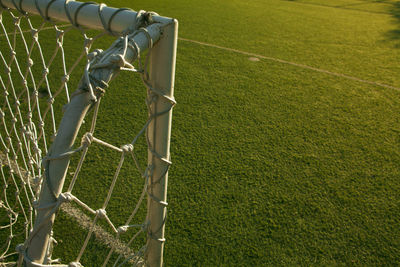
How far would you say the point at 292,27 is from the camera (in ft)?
20.6

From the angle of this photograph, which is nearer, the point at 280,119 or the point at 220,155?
the point at 220,155

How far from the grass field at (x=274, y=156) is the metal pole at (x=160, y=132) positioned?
67 cm

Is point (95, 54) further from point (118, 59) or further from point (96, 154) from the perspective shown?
point (96, 154)

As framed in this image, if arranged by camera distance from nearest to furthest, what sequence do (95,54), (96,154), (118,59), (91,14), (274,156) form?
(118,59)
(95,54)
(91,14)
(96,154)
(274,156)

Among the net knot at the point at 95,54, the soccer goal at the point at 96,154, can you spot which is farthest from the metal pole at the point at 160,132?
the net knot at the point at 95,54

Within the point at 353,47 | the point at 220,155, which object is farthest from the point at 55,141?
the point at 353,47

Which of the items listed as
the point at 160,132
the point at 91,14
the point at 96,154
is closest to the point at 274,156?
the point at 96,154

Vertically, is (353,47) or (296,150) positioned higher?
(353,47)

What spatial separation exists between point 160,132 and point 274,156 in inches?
73.1

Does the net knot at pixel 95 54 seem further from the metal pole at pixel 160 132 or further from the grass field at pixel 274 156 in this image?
the grass field at pixel 274 156

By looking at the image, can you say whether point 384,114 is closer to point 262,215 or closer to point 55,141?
point 262,215

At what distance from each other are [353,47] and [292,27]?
1438 millimetres

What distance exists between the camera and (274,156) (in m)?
2.67

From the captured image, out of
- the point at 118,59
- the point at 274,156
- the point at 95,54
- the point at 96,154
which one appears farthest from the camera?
the point at 274,156
